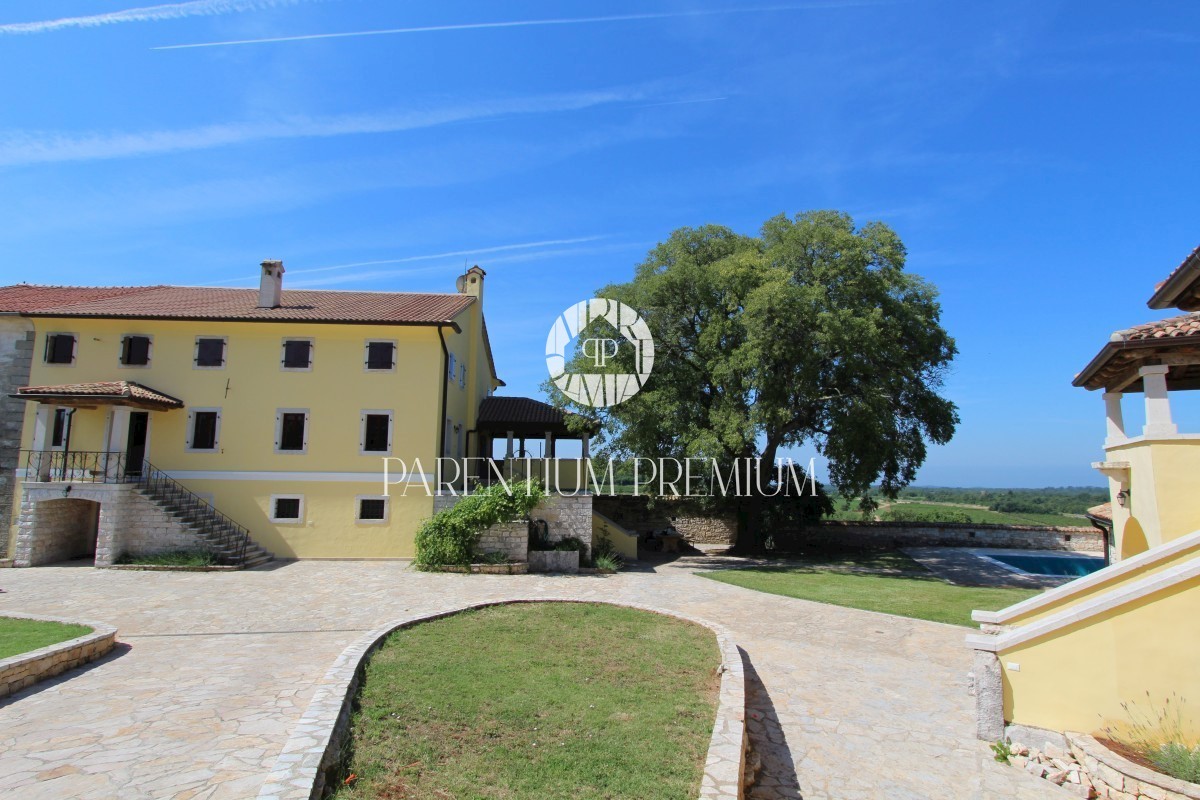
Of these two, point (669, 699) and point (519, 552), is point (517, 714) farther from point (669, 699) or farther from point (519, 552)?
point (519, 552)

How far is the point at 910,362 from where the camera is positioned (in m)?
20.3

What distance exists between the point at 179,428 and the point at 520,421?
9910 millimetres

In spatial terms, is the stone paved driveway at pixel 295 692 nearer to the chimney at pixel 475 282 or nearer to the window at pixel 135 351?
the window at pixel 135 351

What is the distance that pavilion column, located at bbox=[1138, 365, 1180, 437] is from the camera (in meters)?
7.99

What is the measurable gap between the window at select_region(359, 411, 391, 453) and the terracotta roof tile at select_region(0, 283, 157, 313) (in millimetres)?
10204

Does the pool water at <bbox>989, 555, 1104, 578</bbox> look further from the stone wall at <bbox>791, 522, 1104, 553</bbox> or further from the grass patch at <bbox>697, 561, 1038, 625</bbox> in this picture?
the grass patch at <bbox>697, 561, 1038, 625</bbox>

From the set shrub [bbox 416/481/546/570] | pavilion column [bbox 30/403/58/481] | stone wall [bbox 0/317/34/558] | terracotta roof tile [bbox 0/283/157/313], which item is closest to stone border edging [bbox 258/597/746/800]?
shrub [bbox 416/481/546/570]

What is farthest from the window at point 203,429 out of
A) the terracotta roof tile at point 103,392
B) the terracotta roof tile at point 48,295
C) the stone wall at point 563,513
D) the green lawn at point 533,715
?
the green lawn at point 533,715

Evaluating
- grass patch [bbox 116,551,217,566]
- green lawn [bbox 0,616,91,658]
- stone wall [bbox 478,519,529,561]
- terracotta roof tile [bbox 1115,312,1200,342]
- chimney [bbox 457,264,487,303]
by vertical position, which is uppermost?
chimney [bbox 457,264,487,303]

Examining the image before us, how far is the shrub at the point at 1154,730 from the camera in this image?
18.3 ft

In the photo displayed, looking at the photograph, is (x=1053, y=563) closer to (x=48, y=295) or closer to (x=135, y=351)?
(x=135, y=351)

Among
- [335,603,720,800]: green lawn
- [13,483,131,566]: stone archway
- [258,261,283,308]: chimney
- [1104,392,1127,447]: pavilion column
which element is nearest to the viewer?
[335,603,720,800]: green lawn

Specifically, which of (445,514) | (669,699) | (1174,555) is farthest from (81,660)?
(1174,555)

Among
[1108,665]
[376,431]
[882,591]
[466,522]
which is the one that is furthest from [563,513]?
[1108,665]
